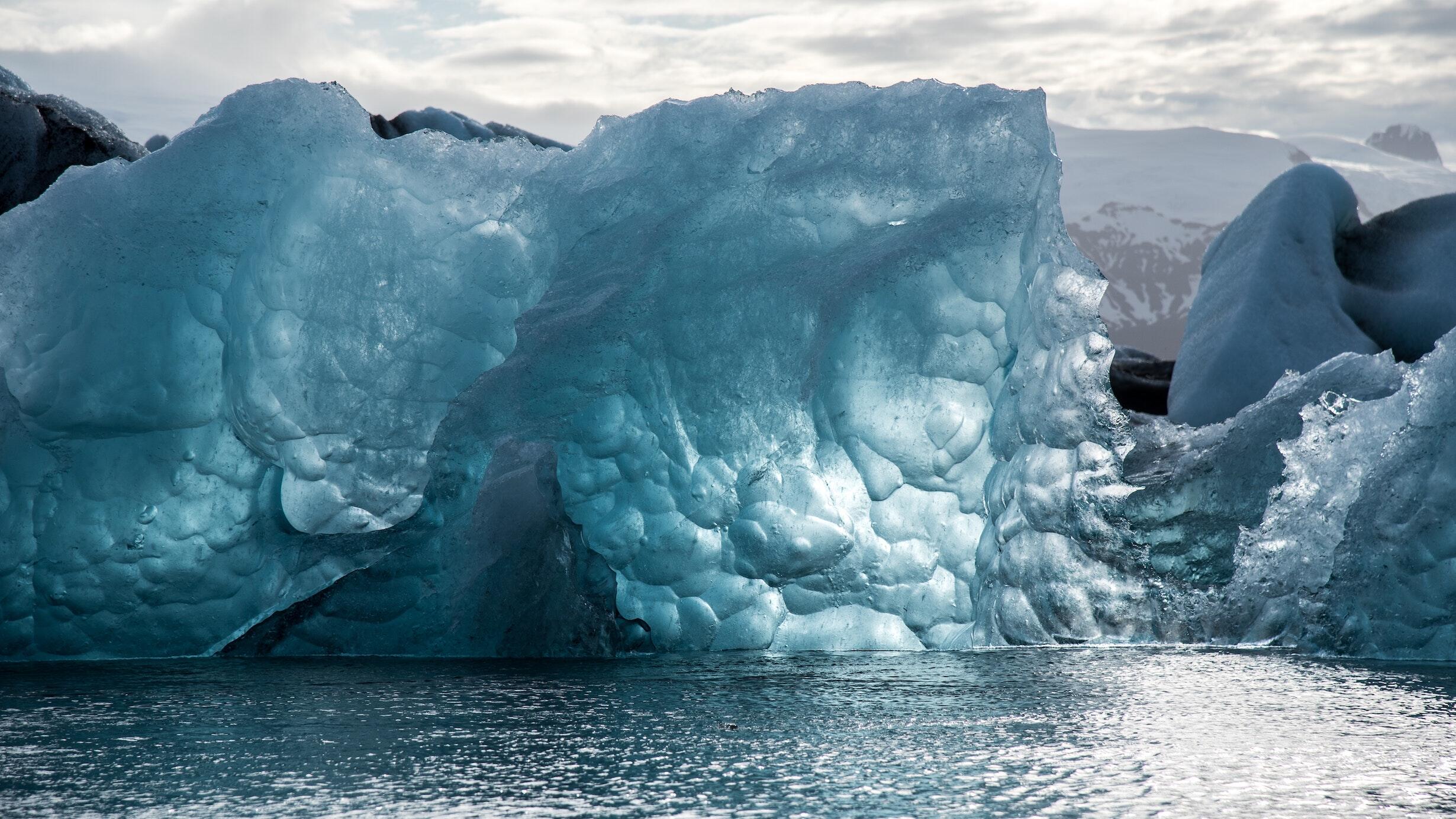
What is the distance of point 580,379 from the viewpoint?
3.26 m

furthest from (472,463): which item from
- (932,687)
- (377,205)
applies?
(932,687)

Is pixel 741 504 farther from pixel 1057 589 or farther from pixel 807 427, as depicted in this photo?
pixel 1057 589

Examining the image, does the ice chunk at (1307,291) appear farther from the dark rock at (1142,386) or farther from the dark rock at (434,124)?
the dark rock at (434,124)

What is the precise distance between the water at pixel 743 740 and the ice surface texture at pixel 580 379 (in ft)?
1.25

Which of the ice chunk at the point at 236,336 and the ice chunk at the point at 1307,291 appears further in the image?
the ice chunk at the point at 1307,291

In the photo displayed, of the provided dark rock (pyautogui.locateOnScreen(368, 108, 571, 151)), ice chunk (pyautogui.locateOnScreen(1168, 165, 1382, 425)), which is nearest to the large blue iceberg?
ice chunk (pyautogui.locateOnScreen(1168, 165, 1382, 425))

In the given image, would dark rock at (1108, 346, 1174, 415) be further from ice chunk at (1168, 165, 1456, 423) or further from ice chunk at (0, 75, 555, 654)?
ice chunk at (0, 75, 555, 654)

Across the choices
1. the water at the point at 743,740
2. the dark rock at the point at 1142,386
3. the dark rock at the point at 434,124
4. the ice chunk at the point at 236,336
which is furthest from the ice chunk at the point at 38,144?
the dark rock at the point at 1142,386

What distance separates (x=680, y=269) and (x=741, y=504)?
0.61 m

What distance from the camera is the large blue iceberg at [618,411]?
3.09 m

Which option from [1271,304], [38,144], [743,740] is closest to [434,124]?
[38,144]

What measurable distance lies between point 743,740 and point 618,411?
4.90 ft

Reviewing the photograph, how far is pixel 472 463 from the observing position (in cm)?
323

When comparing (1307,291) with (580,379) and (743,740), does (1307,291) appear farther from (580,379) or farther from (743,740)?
(743,740)
